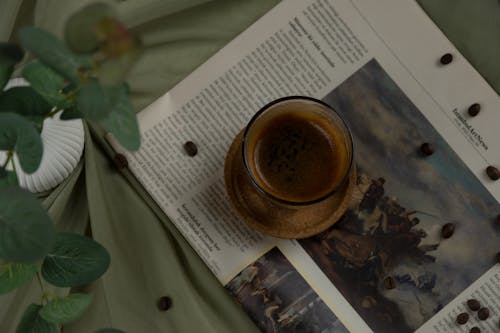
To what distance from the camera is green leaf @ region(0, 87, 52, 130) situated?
470 mm

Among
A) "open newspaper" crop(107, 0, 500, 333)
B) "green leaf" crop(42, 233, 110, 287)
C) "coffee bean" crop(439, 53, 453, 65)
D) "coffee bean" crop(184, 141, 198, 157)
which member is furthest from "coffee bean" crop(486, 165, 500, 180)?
"green leaf" crop(42, 233, 110, 287)

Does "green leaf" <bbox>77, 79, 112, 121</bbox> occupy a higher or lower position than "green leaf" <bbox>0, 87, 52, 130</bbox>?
lower

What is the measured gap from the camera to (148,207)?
77 cm

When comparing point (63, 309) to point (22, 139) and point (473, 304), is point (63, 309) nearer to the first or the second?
point (22, 139)

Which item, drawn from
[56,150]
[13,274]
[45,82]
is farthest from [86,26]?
[56,150]

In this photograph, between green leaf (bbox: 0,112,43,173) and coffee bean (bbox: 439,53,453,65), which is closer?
green leaf (bbox: 0,112,43,173)

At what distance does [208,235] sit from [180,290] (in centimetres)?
8

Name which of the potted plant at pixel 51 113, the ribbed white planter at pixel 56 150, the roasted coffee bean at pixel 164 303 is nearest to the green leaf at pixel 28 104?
the potted plant at pixel 51 113

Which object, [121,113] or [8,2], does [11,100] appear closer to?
[121,113]

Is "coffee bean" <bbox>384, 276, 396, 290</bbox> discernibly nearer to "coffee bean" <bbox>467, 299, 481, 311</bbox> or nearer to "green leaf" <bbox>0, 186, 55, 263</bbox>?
"coffee bean" <bbox>467, 299, 481, 311</bbox>

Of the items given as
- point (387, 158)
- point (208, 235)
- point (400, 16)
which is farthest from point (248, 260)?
point (400, 16)

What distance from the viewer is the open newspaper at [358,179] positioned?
30.1 inches

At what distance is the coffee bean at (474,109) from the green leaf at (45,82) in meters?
0.49

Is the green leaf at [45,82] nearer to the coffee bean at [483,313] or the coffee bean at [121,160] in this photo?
the coffee bean at [121,160]
